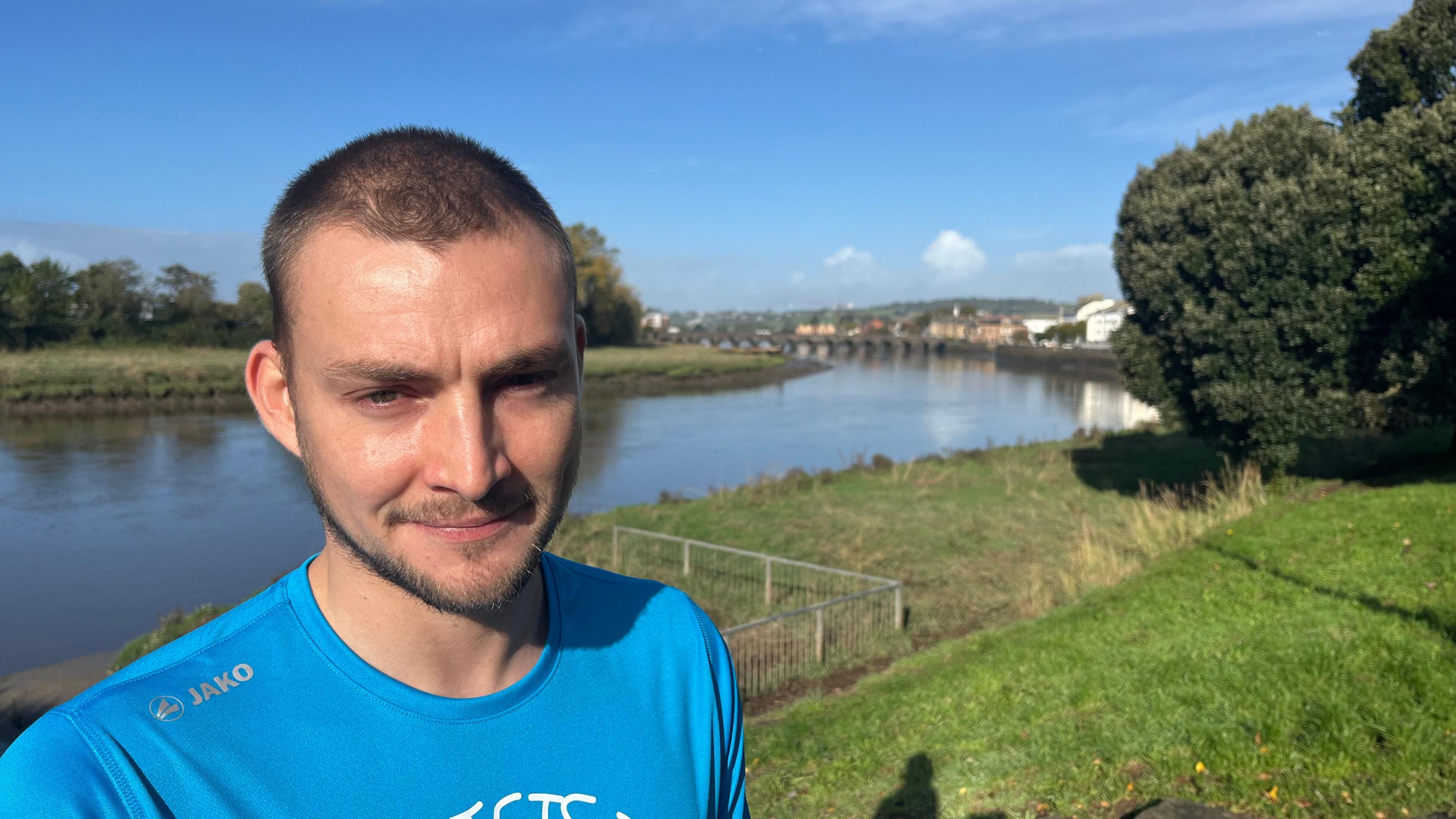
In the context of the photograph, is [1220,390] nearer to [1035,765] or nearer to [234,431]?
[1035,765]

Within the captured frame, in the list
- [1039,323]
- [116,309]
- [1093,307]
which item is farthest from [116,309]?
[1039,323]

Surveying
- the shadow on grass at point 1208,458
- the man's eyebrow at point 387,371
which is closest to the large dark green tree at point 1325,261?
the shadow on grass at point 1208,458

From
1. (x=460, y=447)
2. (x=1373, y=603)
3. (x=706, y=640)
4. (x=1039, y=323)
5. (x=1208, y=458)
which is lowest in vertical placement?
(x=1208, y=458)

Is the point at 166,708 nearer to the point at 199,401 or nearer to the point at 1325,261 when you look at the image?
the point at 1325,261

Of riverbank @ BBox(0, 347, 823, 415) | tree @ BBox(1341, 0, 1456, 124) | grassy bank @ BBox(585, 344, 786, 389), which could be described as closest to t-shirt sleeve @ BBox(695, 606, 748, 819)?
tree @ BBox(1341, 0, 1456, 124)

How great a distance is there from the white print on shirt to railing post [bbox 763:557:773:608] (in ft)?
36.2

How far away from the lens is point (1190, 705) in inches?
240

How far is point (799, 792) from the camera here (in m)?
6.33

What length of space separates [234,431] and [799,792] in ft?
120

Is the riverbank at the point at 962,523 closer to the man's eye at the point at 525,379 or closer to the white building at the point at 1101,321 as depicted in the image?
the man's eye at the point at 525,379

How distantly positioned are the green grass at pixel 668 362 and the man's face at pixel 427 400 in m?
55.2

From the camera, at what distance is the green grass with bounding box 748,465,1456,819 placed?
5012 millimetres

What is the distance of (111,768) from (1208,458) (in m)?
24.7

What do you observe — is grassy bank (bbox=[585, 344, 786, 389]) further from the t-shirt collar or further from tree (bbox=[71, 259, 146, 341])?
the t-shirt collar
